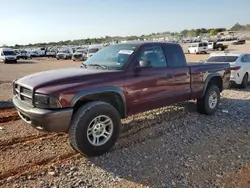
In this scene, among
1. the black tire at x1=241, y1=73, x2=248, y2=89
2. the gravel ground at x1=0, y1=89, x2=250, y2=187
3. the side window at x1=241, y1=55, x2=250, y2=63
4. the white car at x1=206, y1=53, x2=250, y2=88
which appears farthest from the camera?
the side window at x1=241, y1=55, x2=250, y2=63

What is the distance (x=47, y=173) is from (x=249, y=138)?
12.7 ft

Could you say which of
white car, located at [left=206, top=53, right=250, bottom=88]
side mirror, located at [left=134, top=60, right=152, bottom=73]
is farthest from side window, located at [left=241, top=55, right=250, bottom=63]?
side mirror, located at [left=134, top=60, right=152, bottom=73]

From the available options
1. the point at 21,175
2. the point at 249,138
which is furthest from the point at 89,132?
the point at 249,138

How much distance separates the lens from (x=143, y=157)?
4344mm

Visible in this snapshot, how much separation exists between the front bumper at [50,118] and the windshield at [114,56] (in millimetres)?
1406

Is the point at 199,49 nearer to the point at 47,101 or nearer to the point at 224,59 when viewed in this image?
the point at 224,59

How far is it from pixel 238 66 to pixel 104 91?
8027 millimetres

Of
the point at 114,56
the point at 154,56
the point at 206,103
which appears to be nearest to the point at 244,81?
the point at 206,103

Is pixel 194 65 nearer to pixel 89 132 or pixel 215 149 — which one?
pixel 215 149

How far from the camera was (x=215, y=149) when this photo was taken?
4.72m

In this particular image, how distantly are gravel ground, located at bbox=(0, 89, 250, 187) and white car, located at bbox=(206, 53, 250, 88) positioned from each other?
470 centimetres

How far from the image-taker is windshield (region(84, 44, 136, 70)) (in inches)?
196

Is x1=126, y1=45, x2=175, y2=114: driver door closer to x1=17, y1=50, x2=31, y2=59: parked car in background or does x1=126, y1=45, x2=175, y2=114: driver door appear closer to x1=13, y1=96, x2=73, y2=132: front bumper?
x1=13, y1=96, x2=73, y2=132: front bumper

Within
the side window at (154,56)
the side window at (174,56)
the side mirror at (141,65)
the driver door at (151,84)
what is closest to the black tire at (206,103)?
the side window at (174,56)
